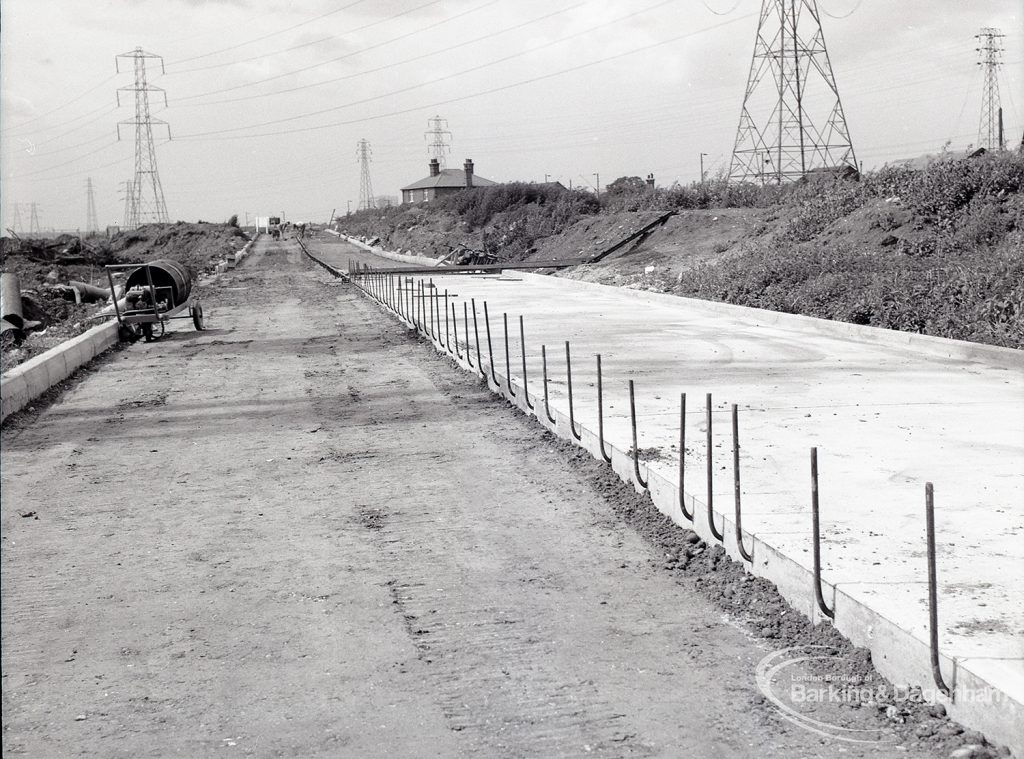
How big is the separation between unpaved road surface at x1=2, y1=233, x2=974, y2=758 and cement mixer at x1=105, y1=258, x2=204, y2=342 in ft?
26.5

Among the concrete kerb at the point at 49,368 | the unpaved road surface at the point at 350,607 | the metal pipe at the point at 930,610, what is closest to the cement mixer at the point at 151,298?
the concrete kerb at the point at 49,368

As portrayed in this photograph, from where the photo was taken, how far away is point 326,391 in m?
11.9

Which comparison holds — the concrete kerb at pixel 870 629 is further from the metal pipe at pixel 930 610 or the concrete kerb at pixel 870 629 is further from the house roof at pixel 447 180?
the house roof at pixel 447 180

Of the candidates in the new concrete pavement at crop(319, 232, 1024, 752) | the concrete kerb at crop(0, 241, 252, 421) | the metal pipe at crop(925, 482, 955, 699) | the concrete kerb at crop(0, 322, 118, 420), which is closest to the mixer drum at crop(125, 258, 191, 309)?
the concrete kerb at crop(0, 241, 252, 421)

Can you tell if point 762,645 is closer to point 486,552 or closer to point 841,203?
point 486,552

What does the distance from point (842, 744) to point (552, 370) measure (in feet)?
28.1

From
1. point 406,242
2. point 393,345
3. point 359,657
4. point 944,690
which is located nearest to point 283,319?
point 393,345

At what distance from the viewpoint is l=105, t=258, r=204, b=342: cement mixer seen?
17766 mm

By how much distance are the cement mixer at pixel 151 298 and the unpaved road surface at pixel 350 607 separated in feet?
26.5

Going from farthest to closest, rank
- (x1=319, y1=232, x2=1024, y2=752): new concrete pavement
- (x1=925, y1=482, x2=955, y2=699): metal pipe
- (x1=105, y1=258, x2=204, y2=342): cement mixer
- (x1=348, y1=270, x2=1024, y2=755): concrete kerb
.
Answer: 1. (x1=105, y1=258, x2=204, y2=342): cement mixer
2. (x1=319, y1=232, x2=1024, y2=752): new concrete pavement
3. (x1=925, y1=482, x2=955, y2=699): metal pipe
4. (x1=348, y1=270, x2=1024, y2=755): concrete kerb

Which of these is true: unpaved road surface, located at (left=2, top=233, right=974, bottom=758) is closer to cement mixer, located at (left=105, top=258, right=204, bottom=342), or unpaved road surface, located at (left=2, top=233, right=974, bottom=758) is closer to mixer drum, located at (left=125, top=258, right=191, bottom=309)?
cement mixer, located at (left=105, top=258, right=204, bottom=342)

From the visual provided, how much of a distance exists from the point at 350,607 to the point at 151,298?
14.3m

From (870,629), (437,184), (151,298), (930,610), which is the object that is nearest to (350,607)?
(870,629)

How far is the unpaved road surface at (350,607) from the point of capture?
3.75m
